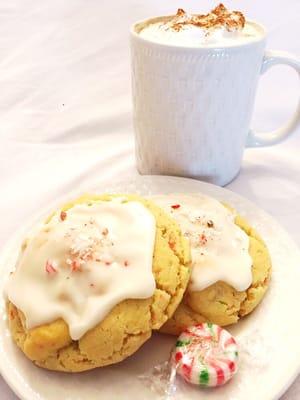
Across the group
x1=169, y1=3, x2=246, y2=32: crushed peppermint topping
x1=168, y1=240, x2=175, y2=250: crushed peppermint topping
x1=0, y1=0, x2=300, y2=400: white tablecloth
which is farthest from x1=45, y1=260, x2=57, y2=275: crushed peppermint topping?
x1=169, y1=3, x2=246, y2=32: crushed peppermint topping

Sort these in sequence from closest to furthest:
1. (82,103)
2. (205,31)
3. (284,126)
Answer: (205,31)
(284,126)
(82,103)

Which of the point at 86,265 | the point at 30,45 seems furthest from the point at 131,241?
the point at 30,45

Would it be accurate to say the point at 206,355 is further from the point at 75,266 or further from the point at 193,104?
the point at 193,104

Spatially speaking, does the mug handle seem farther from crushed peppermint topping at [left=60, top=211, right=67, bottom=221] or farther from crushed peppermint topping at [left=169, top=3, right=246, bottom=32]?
crushed peppermint topping at [left=60, top=211, right=67, bottom=221]

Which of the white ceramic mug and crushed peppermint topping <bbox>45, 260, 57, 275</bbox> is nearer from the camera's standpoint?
crushed peppermint topping <bbox>45, 260, 57, 275</bbox>

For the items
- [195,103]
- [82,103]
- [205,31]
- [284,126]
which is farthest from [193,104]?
[82,103]

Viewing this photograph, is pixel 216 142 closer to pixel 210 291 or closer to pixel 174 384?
pixel 210 291

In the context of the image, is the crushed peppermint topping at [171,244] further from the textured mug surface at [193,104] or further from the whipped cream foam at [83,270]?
the textured mug surface at [193,104]
